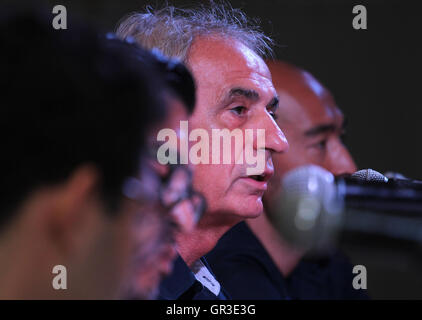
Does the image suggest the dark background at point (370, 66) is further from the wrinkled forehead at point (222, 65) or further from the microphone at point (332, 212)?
the microphone at point (332, 212)

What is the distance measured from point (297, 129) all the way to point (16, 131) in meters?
1.22

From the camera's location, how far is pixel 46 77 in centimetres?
54

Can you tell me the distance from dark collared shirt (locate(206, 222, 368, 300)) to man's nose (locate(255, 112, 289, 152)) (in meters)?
0.41

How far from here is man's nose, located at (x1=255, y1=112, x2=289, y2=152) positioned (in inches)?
43.9

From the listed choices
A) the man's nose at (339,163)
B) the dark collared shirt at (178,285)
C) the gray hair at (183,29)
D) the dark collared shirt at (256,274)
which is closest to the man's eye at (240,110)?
the gray hair at (183,29)

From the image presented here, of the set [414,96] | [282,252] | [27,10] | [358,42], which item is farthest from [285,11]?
[27,10]

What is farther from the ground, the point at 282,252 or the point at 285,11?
the point at 285,11

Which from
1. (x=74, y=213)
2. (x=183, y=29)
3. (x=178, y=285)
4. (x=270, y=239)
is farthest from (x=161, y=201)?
(x=270, y=239)

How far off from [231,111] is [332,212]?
2.12ft

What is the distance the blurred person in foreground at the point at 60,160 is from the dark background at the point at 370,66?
1725mm

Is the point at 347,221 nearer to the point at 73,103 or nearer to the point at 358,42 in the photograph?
the point at 73,103

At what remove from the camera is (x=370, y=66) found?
230 cm

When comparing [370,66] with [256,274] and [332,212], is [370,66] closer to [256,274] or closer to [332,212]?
[256,274]

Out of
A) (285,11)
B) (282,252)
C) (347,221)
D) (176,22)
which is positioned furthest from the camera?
(285,11)
